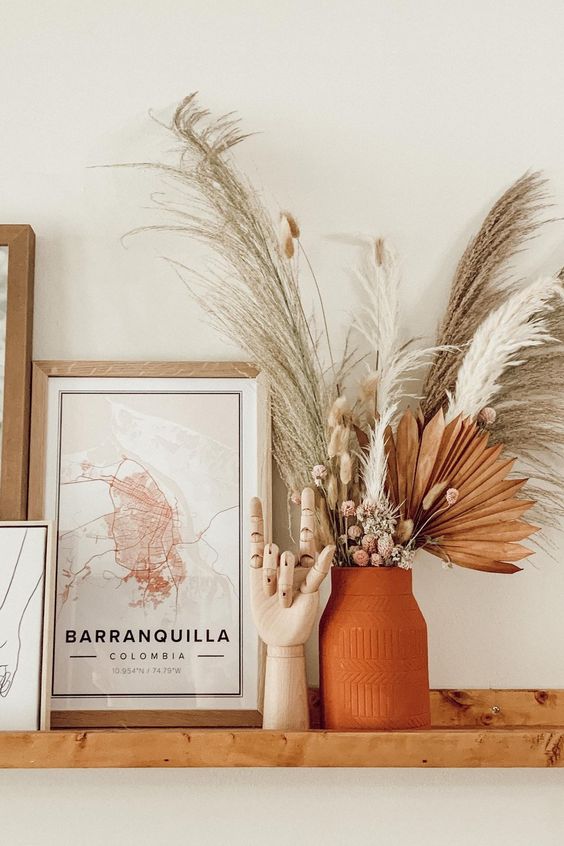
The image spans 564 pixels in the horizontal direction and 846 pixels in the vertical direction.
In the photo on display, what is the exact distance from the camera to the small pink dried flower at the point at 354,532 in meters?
1.10

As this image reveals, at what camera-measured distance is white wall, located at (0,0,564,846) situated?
1.24 m

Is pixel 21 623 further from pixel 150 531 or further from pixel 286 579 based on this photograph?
pixel 286 579

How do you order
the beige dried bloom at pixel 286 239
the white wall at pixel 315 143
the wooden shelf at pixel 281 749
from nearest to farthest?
1. the wooden shelf at pixel 281 749
2. the beige dried bloom at pixel 286 239
3. the white wall at pixel 315 143

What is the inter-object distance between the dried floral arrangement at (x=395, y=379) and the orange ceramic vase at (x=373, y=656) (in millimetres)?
41

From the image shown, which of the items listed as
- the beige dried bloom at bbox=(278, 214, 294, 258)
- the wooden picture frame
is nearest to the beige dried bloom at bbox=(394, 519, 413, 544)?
the beige dried bloom at bbox=(278, 214, 294, 258)

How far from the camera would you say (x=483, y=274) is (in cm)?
123

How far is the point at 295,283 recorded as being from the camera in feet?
3.96

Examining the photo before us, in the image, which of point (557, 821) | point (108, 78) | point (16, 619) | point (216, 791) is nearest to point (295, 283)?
point (108, 78)

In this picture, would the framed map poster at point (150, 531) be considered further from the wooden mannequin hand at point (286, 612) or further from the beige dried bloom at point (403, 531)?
the beige dried bloom at point (403, 531)

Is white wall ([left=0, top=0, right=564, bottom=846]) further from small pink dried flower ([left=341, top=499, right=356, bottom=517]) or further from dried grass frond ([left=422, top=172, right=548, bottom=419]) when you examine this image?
small pink dried flower ([left=341, top=499, right=356, bottom=517])

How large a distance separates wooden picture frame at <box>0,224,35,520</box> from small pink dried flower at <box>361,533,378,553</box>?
508 millimetres

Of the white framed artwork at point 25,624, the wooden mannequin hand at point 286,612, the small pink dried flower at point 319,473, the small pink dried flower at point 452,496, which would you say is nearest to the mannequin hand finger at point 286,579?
the wooden mannequin hand at point 286,612

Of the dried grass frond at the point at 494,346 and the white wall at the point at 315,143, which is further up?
the white wall at the point at 315,143

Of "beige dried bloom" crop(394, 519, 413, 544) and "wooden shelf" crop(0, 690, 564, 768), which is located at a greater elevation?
"beige dried bloom" crop(394, 519, 413, 544)
